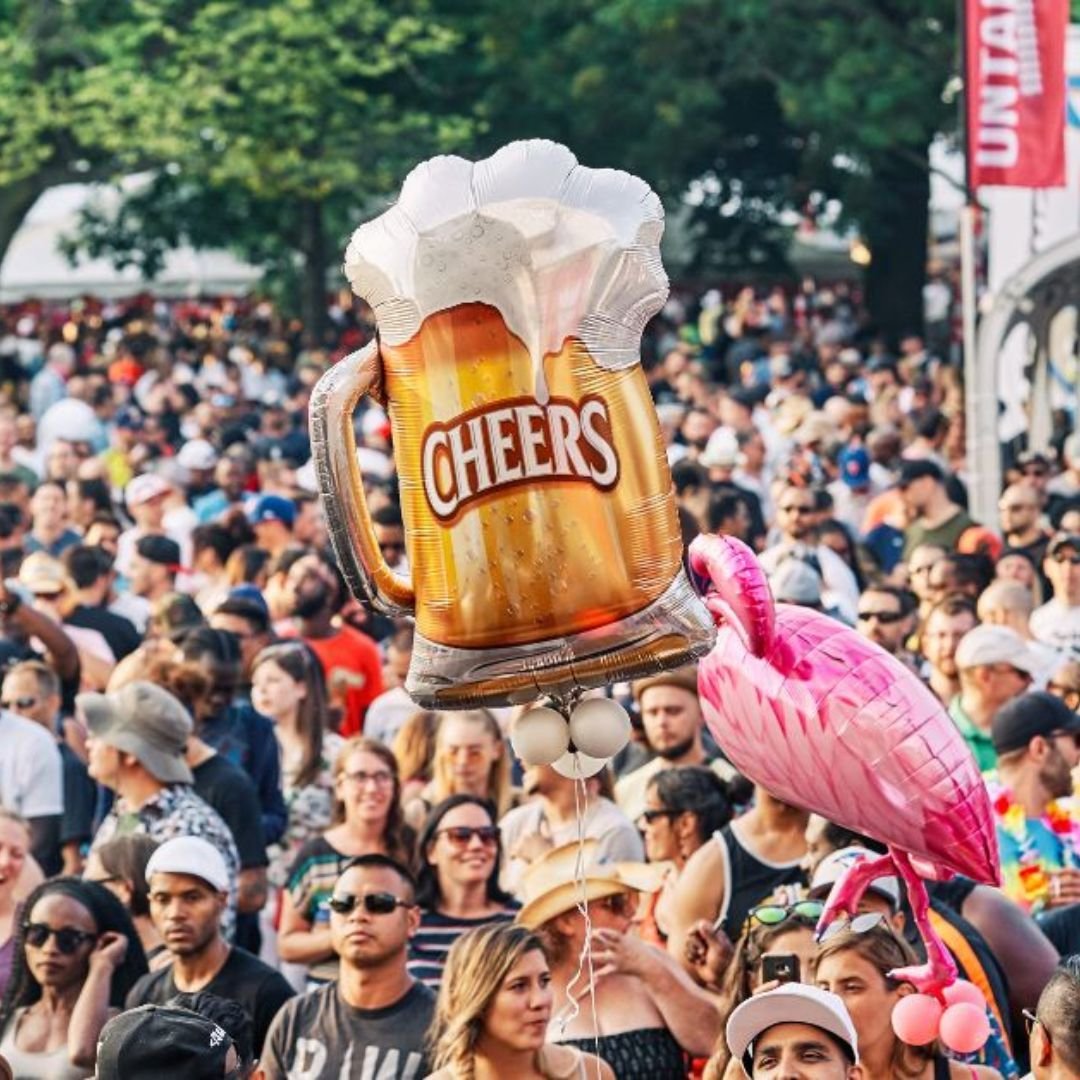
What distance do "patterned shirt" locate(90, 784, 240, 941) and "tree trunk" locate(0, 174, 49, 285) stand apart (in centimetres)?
2463

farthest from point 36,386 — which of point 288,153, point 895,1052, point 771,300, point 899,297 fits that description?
point 895,1052

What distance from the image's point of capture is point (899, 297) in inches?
1401

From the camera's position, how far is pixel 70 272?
3872 centimetres

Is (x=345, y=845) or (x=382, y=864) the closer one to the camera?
(x=382, y=864)

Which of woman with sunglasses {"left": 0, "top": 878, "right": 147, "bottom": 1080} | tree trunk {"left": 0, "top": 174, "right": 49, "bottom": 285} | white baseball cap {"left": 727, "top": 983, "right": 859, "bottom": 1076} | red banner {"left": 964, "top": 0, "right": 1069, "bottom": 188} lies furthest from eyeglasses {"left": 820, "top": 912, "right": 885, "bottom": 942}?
tree trunk {"left": 0, "top": 174, "right": 49, "bottom": 285}

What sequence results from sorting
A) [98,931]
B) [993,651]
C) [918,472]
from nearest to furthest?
1. [98,931]
2. [993,651]
3. [918,472]

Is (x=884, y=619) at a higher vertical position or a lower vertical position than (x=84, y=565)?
lower

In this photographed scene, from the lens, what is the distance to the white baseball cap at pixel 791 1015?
588cm

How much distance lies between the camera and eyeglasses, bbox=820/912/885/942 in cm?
669

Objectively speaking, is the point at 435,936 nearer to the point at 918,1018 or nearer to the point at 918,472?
the point at 918,1018

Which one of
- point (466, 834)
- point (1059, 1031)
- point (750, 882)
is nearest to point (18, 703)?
point (466, 834)

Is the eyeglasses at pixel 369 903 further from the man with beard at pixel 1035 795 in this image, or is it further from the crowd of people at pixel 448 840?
the man with beard at pixel 1035 795

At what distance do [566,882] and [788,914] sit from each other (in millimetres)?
795

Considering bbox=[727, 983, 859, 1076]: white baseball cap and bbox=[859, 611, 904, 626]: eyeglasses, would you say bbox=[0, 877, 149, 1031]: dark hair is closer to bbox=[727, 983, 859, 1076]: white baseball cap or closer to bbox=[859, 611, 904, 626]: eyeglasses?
bbox=[727, 983, 859, 1076]: white baseball cap
